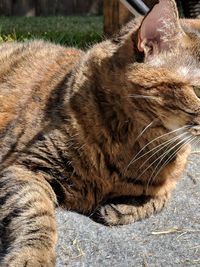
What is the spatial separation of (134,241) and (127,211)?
0.19 m

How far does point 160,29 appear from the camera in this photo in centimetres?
245

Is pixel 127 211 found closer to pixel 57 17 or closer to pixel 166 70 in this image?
pixel 166 70

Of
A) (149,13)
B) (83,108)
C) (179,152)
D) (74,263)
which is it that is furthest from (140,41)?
(74,263)

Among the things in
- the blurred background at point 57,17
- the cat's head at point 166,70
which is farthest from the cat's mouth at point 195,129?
the blurred background at point 57,17

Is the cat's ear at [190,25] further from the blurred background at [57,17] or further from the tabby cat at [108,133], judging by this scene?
the blurred background at [57,17]

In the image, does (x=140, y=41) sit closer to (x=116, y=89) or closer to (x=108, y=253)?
Result: (x=116, y=89)

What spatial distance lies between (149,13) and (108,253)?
3.23ft

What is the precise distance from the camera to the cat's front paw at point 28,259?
213cm

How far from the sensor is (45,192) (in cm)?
250

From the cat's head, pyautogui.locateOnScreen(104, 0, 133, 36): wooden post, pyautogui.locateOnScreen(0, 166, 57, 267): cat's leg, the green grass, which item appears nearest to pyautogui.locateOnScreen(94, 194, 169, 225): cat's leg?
pyautogui.locateOnScreen(0, 166, 57, 267): cat's leg

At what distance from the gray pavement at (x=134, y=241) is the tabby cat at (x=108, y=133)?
0.07 meters

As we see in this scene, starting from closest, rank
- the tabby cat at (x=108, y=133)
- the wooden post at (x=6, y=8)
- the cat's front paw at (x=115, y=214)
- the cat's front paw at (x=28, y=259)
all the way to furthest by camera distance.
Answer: the cat's front paw at (x=28, y=259) < the tabby cat at (x=108, y=133) < the cat's front paw at (x=115, y=214) < the wooden post at (x=6, y=8)

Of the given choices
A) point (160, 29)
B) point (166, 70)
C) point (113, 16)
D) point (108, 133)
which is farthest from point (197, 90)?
point (113, 16)

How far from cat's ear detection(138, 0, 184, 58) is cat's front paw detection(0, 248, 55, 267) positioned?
937 millimetres
